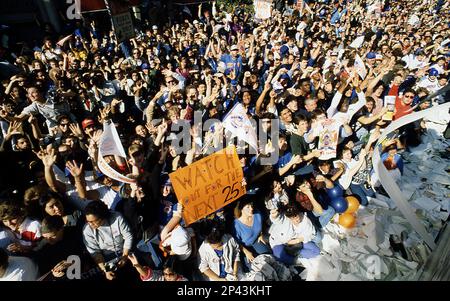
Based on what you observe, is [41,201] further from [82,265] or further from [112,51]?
[112,51]

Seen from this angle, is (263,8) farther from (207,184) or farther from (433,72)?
(207,184)

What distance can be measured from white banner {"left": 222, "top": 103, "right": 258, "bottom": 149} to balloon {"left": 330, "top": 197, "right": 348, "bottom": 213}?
61.5 inches

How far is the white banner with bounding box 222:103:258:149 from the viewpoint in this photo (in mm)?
4078

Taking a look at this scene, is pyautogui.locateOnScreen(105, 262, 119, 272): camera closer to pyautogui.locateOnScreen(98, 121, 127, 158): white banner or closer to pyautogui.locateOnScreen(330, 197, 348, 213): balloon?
pyautogui.locateOnScreen(98, 121, 127, 158): white banner

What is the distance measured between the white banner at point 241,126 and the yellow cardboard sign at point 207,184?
71 cm

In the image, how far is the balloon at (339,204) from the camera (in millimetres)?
4316

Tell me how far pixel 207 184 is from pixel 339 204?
2338 mm

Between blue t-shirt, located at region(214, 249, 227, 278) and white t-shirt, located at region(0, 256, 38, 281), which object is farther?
blue t-shirt, located at region(214, 249, 227, 278)

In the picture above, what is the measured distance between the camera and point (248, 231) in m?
3.74

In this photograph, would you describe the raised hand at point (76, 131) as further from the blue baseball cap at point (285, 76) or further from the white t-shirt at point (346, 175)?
the blue baseball cap at point (285, 76)

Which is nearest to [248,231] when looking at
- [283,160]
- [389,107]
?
[283,160]

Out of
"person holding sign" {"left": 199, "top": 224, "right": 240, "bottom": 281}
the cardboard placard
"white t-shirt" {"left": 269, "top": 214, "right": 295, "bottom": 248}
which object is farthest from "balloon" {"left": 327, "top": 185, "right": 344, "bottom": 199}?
the cardboard placard

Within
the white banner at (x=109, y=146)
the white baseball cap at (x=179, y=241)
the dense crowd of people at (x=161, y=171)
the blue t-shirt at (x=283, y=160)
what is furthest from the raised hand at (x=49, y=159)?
the blue t-shirt at (x=283, y=160)
